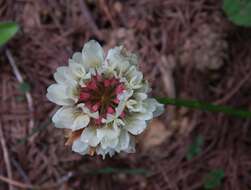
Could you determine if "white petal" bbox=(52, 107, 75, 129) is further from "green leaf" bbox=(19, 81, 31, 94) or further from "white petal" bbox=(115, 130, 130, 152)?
"green leaf" bbox=(19, 81, 31, 94)

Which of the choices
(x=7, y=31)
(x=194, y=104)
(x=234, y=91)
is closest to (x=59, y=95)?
(x=194, y=104)

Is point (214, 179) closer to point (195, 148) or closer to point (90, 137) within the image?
point (195, 148)

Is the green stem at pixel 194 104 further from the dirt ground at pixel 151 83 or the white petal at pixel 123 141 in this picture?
the dirt ground at pixel 151 83

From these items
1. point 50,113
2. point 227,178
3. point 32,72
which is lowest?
point 227,178

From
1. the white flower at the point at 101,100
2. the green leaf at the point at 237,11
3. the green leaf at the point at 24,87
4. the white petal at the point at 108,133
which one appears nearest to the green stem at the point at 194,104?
the white flower at the point at 101,100

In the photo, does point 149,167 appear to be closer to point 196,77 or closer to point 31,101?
point 196,77

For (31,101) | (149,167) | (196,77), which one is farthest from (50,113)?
(196,77)
